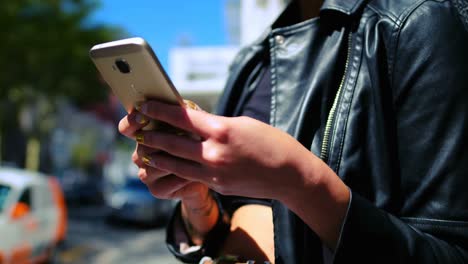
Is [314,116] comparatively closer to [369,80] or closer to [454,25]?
[369,80]

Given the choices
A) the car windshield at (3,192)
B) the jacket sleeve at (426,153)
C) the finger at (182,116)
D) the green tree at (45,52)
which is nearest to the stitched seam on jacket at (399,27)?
the jacket sleeve at (426,153)

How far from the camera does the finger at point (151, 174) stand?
2.63 ft

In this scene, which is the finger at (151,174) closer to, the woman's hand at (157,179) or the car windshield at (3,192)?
the woman's hand at (157,179)

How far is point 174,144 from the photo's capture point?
0.65m

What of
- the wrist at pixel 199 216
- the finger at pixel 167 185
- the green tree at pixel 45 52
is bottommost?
the green tree at pixel 45 52

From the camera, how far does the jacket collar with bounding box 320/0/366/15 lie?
911 mm

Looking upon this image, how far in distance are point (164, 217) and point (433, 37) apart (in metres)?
16.3

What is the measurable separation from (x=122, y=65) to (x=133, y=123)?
0.08 meters

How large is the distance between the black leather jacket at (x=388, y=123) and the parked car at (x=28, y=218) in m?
6.06

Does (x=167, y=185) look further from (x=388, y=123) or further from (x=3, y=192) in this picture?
(x=3, y=192)

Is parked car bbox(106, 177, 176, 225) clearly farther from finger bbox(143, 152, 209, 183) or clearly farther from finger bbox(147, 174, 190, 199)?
finger bbox(143, 152, 209, 183)

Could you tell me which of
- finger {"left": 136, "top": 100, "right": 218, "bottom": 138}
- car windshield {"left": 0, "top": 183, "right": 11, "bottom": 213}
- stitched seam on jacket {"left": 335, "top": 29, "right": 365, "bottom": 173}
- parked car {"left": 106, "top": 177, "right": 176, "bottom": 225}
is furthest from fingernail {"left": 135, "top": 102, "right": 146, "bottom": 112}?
parked car {"left": 106, "top": 177, "right": 176, "bottom": 225}

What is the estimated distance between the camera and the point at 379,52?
850 millimetres

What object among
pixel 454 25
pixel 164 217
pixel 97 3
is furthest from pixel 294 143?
pixel 97 3
